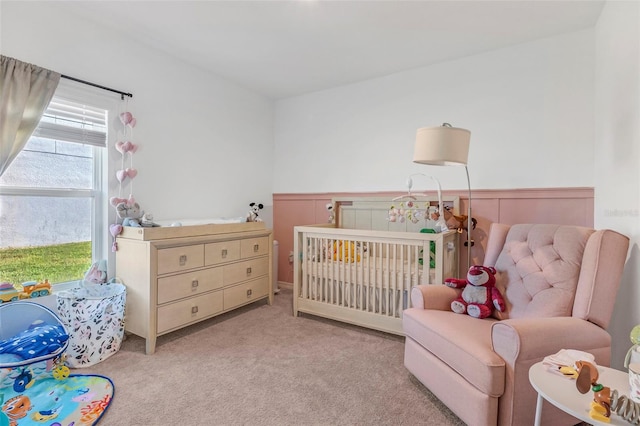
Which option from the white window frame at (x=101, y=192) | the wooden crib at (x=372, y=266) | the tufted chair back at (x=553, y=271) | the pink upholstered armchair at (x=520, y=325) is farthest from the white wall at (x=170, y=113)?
the tufted chair back at (x=553, y=271)

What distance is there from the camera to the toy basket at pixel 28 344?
1726mm

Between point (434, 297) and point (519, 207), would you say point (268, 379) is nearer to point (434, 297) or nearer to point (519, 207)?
point (434, 297)

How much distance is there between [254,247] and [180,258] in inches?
31.3

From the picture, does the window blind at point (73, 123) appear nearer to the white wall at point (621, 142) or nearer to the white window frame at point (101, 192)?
the white window frame at point (101, 192)

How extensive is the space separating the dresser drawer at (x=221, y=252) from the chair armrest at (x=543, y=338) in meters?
2.13

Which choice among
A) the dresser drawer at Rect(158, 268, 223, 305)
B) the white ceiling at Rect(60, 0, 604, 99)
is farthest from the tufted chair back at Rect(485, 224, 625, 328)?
the dresser drawer at Rect(158, 268, 223, 305)

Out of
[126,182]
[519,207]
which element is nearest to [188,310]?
[126,182]

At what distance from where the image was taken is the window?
2.12m

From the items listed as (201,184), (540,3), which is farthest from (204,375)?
(540,3)

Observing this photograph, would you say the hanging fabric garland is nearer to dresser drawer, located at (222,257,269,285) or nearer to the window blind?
the window blind

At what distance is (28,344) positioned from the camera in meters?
1.77

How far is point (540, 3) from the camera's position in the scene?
6.91ft

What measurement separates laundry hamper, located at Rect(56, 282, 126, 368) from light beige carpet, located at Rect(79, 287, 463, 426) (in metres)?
0.08

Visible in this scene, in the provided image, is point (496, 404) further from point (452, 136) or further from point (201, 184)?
point (201, 184)
